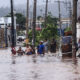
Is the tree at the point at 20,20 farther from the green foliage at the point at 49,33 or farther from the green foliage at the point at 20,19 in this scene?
the green foliage at the point at 49,33

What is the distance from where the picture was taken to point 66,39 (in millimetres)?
33875

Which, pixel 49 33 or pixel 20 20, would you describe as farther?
pixel 20 20

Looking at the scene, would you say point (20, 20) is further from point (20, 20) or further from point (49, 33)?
point (49, 33)

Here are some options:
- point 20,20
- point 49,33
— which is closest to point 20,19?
point 20,20

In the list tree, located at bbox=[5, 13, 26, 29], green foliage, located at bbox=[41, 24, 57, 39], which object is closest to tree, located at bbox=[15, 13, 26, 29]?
tree, located at bbox=[5, 13, 26, 29]

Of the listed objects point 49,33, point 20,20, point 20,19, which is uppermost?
point 49,33

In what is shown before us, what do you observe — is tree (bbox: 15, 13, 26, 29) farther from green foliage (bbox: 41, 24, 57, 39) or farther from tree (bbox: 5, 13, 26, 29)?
green foliage (bbox: 41, 24, 57, 39)

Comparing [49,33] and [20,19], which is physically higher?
[49,33]

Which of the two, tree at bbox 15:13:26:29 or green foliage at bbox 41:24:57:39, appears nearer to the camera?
green foliage at bbox 41:24:57:39

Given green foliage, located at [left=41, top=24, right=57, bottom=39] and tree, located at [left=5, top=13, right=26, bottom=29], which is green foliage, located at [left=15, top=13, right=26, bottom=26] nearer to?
Result: tree, located at [left=5, top=13, right=26, bottom=29]

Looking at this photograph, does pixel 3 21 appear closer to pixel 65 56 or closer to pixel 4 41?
pixel 4 41

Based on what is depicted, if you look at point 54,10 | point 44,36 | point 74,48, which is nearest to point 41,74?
point 74,48

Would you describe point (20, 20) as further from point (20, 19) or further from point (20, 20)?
point (20, 19)

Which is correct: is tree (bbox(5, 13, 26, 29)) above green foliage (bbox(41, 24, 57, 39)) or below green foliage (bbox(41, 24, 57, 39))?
below
